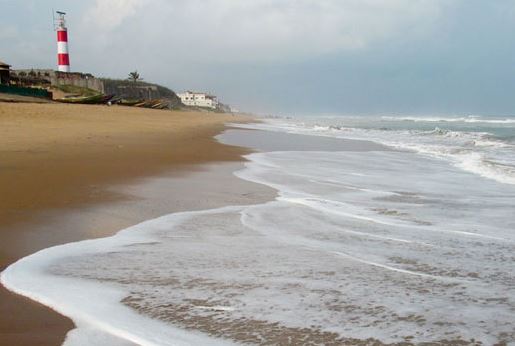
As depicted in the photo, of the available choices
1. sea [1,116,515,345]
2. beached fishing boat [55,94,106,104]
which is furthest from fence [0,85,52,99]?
sea [1,116,515,345]

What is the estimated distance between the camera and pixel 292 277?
133 inches

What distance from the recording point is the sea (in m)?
2.55

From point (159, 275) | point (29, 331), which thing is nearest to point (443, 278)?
point (159, 275)

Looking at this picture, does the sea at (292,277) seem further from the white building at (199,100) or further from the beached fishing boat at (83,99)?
the white building at (199,100)

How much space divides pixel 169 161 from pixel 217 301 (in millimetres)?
7573

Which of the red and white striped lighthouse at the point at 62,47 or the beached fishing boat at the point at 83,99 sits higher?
the red and white striped lighthouse at the point at 62,47

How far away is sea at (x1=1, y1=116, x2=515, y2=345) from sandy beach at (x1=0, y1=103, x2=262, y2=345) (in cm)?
21

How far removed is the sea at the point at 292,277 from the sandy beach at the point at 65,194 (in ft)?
0.70

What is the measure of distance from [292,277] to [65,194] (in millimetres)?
3885

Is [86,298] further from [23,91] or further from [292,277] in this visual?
[23,91]

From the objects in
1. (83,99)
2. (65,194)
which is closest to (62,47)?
(83,99)

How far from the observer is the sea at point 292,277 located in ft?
8.36

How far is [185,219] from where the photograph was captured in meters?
5.19

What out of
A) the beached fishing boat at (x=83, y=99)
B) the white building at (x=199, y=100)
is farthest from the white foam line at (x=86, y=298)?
the white building at (x=199, y=100)
